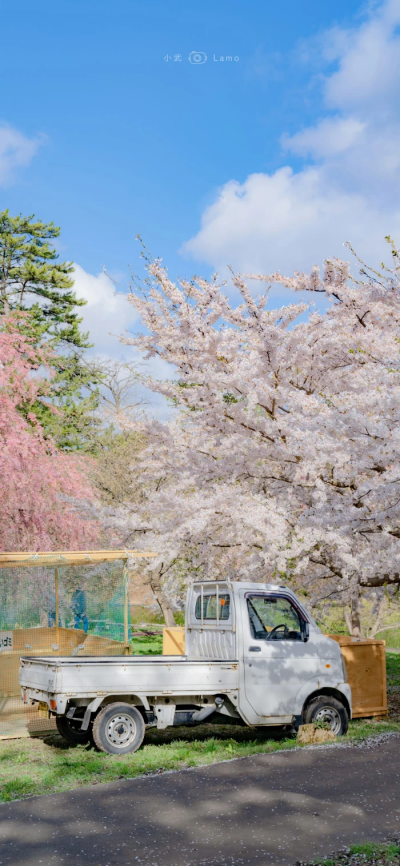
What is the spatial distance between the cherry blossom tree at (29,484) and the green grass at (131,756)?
662 cm

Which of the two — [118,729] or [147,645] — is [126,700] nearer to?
[118,729]

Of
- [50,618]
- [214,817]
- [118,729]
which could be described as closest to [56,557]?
[118,729]

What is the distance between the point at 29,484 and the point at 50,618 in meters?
3.61

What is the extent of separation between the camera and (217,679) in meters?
9.21

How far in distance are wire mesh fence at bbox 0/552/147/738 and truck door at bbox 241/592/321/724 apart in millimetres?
2319

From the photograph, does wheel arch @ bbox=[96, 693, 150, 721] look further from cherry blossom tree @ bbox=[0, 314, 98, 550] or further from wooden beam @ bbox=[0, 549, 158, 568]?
cherry blossom tree @ bbox=[0, 314, 98, 550]

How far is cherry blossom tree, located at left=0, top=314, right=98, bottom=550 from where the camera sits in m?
15.7

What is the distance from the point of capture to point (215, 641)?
990 centimetres

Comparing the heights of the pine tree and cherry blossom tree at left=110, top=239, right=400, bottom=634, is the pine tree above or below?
above

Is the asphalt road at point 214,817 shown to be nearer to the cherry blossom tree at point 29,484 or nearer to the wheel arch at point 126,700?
the wheel arch at point 126,700

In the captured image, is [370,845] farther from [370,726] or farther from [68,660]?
[370,726]

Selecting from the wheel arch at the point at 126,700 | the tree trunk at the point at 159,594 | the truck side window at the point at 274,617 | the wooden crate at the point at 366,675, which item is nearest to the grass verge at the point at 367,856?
the wheel arch at the point at 126,700

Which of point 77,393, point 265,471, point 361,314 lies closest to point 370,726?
point 265,471

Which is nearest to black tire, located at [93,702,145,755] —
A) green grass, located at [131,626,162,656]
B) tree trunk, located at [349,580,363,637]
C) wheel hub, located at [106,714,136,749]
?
wheel hub, located at [106,714,136,749]
